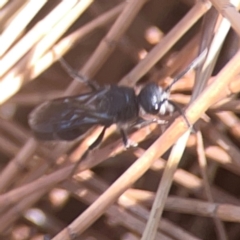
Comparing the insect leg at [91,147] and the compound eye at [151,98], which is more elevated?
the compound eye at [151,98]

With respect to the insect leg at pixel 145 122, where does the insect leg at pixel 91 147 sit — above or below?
below

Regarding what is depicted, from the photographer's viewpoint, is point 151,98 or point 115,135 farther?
point 115,135

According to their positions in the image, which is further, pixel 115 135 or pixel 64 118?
pixel 115 135

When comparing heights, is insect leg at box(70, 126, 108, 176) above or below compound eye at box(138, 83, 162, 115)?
below

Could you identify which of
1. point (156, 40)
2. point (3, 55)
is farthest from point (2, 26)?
point (156, 40)

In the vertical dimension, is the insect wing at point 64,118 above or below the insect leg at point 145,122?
below

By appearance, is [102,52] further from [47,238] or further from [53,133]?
[47,238]
